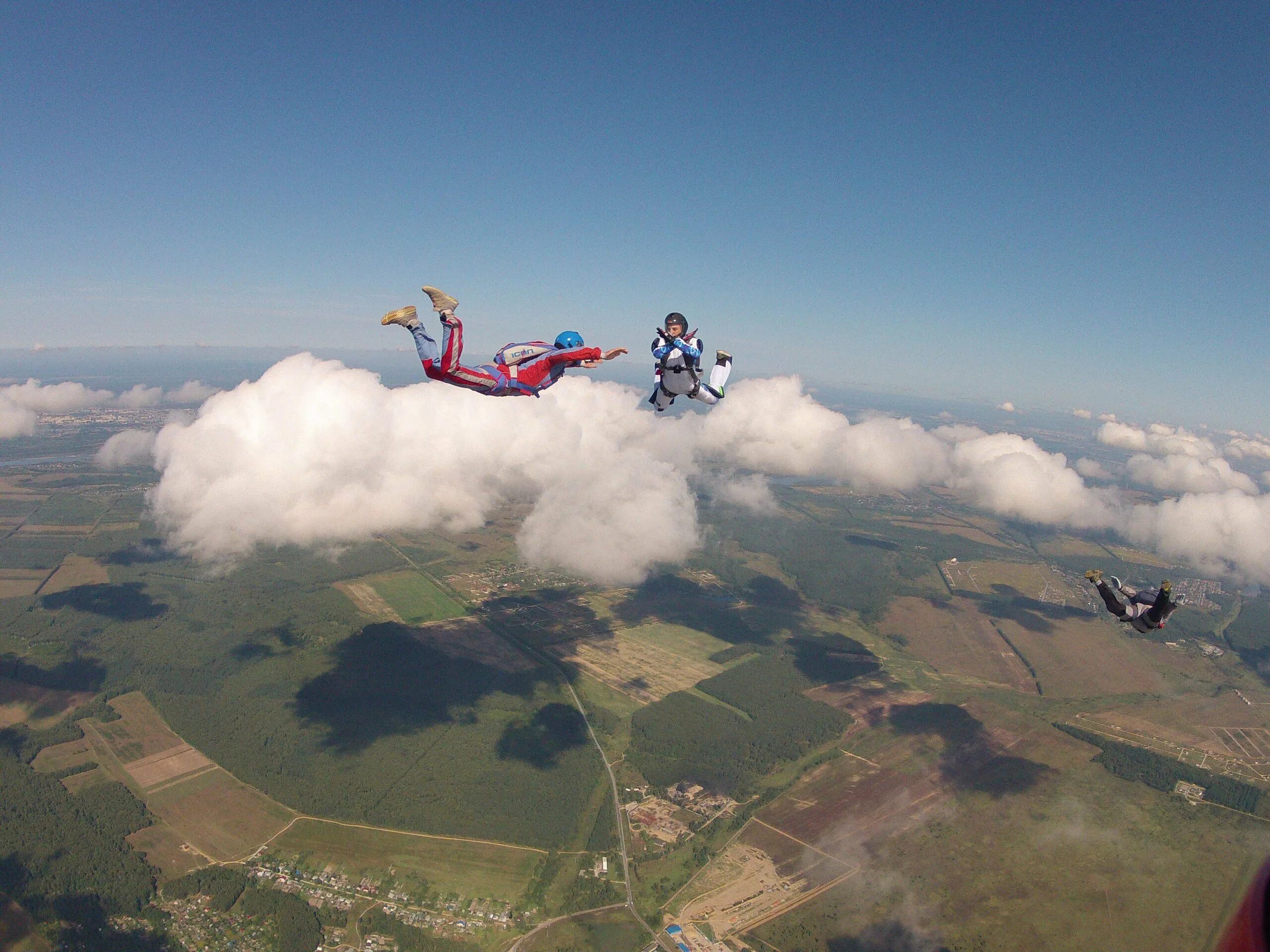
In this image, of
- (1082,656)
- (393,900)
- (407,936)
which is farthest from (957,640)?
(407,936)

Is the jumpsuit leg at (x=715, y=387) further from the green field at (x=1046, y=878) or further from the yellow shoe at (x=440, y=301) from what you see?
the green field at (x=1046, y=878)

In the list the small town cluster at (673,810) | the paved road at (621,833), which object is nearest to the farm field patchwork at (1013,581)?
the small town cluster at (673,810)

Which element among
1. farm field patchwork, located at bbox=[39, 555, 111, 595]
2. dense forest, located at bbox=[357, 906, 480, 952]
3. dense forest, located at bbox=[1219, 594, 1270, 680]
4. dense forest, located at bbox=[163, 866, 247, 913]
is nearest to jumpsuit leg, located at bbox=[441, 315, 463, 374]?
A: dense forest, located at bbox=[357, 906, 480, 952]

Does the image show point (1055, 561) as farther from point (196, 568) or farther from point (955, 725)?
point (196, 568)

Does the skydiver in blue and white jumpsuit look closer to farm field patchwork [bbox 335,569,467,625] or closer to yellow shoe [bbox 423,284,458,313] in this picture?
yellow shoe [bbox 423,284,458,313]

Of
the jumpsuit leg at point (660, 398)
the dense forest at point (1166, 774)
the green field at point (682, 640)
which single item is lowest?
the dense forest at point (1166, 774)

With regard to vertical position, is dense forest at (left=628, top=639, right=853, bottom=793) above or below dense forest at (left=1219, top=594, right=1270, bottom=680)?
above
